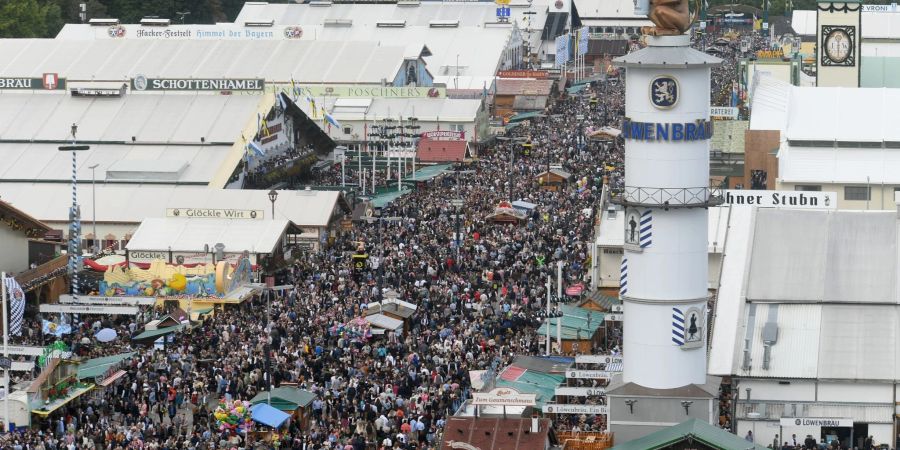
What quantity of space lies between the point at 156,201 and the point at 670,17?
37742 millimetres

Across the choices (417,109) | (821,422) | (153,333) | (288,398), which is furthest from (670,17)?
(417,109)

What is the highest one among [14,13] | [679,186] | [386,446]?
[14,13]

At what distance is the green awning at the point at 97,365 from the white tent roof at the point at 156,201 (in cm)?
2200

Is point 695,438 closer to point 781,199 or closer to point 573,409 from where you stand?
point 573,409

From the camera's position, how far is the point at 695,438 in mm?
43375

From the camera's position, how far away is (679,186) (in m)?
47.8

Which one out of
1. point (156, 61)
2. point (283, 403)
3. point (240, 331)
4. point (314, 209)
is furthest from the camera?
point (156, 61)

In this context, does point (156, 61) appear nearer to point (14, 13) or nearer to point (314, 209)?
point (14, 13)

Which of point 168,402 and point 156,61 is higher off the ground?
point 156,61

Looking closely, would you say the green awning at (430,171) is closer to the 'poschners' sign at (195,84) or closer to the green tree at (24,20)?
the 'poschners' sign at (195,84)

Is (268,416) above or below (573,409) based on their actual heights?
below

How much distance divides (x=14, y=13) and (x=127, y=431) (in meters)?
105

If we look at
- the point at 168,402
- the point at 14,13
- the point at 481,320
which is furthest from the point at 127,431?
the point at 14,13

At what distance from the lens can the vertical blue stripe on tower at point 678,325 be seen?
158 feet
